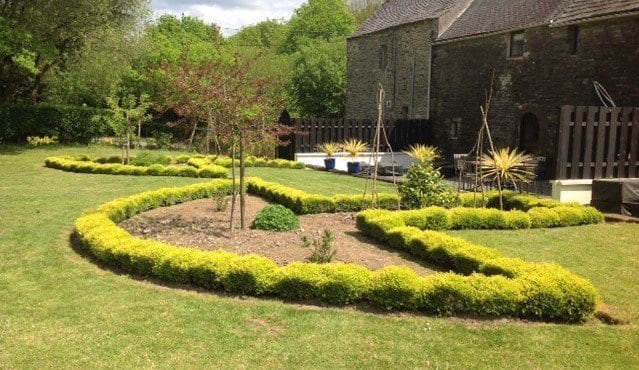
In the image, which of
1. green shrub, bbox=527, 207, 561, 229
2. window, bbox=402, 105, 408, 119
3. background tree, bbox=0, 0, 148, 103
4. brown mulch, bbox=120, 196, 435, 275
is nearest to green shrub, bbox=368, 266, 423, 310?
brown mulch, bbox=120, 196, 435, 275

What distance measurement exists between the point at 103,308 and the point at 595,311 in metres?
5.70

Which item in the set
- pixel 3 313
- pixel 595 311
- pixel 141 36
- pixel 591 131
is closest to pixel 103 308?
pixel 3 313

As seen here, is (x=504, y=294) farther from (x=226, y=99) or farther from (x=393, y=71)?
(x=393, y=71)

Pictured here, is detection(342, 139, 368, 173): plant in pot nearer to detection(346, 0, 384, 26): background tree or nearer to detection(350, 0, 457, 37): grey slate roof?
detection(350, 0, 457, 37): grey slate roof

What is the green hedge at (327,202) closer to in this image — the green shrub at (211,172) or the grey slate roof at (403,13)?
the green shrub at (211,172)

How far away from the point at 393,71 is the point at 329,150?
9.08 metres

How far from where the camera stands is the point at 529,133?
22938 mm

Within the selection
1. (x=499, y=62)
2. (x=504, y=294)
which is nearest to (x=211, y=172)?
(x=499, y=62)

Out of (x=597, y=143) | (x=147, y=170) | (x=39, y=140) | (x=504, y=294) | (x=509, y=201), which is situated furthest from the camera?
(x=39, y=140)

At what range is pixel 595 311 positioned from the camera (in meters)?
6.41

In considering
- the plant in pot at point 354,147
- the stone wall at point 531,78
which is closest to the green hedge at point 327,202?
the stone wall at point 531,78

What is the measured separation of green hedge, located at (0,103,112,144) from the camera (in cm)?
2764

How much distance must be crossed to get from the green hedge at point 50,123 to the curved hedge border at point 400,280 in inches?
899

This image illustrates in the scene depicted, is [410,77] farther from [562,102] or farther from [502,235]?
[502,235]
